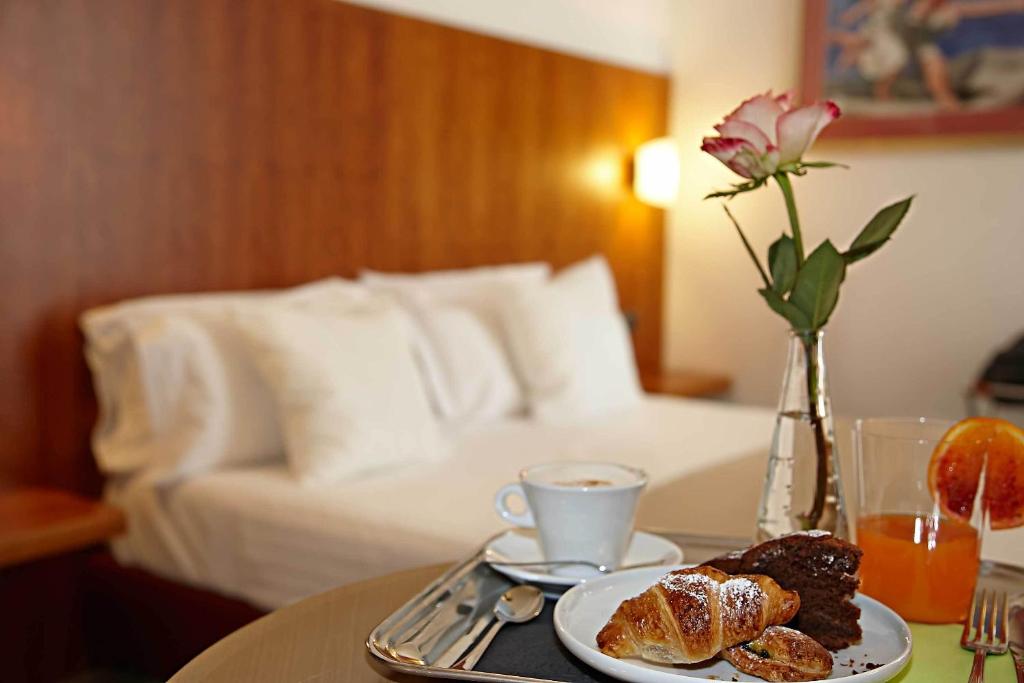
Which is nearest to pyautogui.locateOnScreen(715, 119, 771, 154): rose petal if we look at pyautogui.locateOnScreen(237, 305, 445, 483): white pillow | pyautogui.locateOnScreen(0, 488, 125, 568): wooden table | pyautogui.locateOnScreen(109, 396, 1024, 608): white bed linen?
pyautogui.locateOnScreen(109, 396, 1024, 608): white bed linen

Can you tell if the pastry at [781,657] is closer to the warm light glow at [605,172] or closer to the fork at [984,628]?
the fork at [984,628]

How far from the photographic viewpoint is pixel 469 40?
3.28 metres

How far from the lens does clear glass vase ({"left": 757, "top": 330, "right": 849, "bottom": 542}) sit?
37.7 inches

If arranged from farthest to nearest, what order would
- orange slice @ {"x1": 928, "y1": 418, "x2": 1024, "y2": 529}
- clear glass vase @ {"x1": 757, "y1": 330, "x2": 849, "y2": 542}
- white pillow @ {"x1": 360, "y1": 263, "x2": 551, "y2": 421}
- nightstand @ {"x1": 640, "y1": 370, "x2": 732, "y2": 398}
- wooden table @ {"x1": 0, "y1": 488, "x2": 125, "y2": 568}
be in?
nightstand @ {"x1": 640, "y1": 370, "x2": 732, "y2": 398}, white pillow @ {"x1": 360, "y1": 263, "x2": 551, "y2": 421}, wooden table @ {"x1": 0, "y1": 488, "x2": 125, "y2": 568}, clear glass vase @ {"x1": 757, "y1": 330, "x2": 849, "y2": 542}, orange slice @ {"x1": 928, "y1": 418, "x2": 1024, "y2": 529}

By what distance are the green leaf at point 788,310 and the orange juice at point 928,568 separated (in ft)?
0.61

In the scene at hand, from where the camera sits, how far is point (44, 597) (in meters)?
2.26

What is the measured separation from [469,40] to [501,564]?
2.58 meters

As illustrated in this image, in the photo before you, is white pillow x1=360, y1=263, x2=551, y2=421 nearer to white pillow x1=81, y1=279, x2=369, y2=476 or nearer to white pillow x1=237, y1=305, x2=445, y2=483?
white pillow x1=237, y1=305, x2=445, y2=483

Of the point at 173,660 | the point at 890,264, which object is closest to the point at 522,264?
the point at 890,264

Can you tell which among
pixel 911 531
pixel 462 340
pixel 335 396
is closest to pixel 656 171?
pixel 462 340

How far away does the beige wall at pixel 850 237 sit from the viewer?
3572 millimetres

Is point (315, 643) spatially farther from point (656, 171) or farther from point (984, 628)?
point (656, 171)

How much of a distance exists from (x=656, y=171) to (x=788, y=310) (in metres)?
3.18

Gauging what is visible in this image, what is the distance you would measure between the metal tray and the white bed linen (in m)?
0.47
